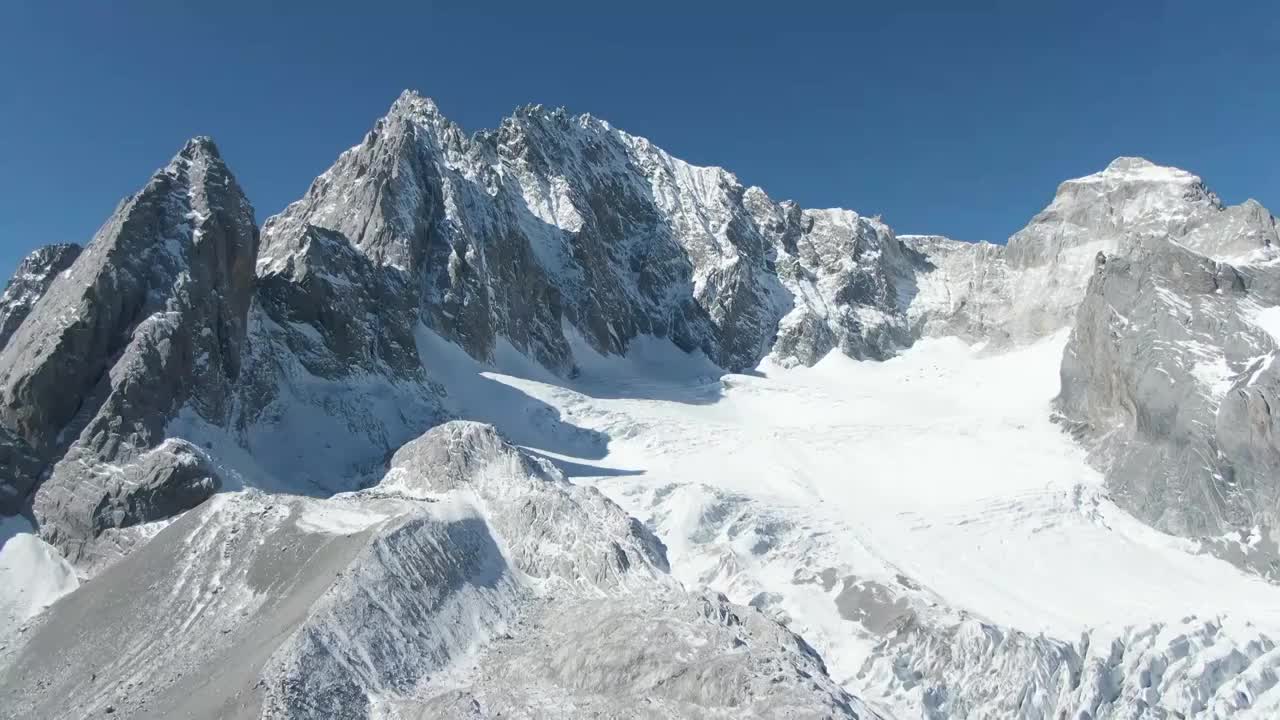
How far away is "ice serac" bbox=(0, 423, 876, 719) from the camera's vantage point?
4491cm

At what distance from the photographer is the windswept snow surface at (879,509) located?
219 feet

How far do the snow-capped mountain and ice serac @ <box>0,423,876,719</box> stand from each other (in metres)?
0.21

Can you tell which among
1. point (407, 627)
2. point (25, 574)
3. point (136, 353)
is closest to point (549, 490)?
point (407, 627)

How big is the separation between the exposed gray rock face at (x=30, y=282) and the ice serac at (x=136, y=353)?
1032cm

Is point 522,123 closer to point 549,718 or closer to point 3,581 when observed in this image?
point 3,581

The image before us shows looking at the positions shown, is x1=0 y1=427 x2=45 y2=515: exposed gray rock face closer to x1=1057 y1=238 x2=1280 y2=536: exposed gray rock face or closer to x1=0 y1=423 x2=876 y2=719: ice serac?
x1=0 y1=423 x2=876 y2=719: ice serac

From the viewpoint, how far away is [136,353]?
233 feet

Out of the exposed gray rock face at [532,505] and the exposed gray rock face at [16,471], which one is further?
the exposed gray rock face at [16,471]

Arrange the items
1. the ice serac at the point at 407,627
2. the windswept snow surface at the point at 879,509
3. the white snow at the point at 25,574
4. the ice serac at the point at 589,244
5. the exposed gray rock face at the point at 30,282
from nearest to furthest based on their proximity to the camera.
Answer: the ice serac at the point at 407,627 < the white snow at the point at 25,574 < the windswept snow surface at the point at 879,509 < the exposed gray rock face at the point at 30,282 < the ice serac at the point at 589,244

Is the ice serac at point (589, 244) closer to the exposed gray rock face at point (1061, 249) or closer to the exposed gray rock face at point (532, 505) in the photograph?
the exposed gray rock face at point (1061, 249)

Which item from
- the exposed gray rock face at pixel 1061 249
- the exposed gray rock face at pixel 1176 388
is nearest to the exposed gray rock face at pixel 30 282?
the exposed gray rock face at pixel 1176 388

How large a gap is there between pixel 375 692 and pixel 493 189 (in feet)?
364

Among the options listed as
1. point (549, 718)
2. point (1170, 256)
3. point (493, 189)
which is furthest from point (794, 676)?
point (493, 189)

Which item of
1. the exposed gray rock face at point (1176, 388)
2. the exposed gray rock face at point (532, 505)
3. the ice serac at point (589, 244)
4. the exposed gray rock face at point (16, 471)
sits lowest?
the exposed gray rock face at point (1176, 388)
